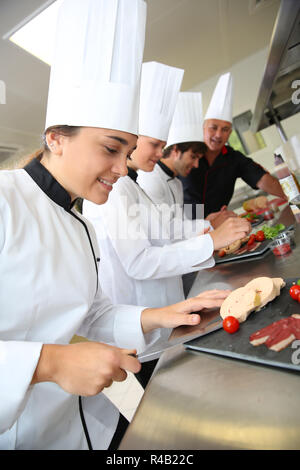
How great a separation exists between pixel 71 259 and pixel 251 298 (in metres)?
0.50

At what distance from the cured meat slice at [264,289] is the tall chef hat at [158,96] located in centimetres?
117

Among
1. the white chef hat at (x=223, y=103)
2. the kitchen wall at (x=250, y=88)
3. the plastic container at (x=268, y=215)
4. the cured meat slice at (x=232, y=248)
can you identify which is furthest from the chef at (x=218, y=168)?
the kitchen wall at (x=250, y=88)

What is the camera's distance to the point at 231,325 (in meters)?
0.71

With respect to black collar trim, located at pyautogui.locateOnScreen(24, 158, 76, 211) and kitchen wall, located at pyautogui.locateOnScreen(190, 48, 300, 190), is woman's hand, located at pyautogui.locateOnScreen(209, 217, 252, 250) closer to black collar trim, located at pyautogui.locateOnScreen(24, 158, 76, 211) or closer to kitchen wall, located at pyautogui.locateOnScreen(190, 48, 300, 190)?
black collar trim, located at pyautogui.locateOnScreen(24, 158, 76, 211)

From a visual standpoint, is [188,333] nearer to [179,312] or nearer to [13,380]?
[179,312]

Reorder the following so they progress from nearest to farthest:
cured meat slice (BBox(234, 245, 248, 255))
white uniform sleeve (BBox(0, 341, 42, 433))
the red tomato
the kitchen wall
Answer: white uniform sleeve (BBox(0, 341, 42, 433)) → the red tomato → cured meat slice (BBox(234, 245, 248, 255)) → the kitchen wall

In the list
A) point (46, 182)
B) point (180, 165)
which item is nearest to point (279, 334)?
point (46, 182)

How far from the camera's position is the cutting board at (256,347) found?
56cm

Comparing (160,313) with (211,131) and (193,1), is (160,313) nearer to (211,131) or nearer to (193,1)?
(211,131)

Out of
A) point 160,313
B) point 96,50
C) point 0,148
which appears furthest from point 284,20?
point 0,148

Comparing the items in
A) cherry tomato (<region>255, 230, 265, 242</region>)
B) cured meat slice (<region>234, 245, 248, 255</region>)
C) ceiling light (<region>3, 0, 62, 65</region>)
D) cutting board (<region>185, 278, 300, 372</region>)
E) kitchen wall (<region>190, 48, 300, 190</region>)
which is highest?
kitchen wall (<region>190, 48, 300, 190</region>)

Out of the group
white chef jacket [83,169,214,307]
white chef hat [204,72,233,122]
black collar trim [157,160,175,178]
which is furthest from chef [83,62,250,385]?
white chef hat [204,72,233,122]

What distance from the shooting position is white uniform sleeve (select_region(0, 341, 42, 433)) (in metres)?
0.54

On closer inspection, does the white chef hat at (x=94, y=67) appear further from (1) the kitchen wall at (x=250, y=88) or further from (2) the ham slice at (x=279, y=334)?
(1) the kitchen wall at (x=250, y=88)
